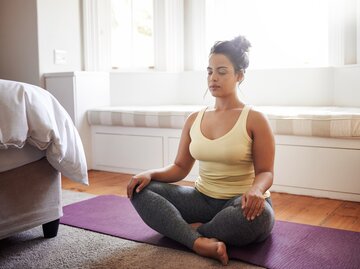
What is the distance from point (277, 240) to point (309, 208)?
590 mm

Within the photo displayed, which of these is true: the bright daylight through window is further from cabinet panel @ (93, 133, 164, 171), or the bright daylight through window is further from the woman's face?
the woman's face

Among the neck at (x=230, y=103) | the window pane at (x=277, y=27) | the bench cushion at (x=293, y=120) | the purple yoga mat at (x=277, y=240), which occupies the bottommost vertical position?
the purple yoga mat at (x=277, y=240)

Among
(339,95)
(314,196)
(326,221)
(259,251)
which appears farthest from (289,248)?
(339,95)

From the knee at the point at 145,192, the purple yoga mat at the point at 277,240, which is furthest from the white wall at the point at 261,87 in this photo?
the knee at the point at 145,192

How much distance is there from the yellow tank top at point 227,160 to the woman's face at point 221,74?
0.12 m

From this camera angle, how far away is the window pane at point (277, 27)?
340 cm

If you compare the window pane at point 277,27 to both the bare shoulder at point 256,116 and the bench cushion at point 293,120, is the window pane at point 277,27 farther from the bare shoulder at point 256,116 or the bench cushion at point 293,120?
the bare shoulder at point 256,116

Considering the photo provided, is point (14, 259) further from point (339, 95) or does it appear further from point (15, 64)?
point (339, 95)

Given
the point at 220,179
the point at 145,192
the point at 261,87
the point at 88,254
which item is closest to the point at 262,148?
the point at 220,179

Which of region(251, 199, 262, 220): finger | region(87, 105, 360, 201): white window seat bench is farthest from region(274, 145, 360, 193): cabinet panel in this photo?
region(251, 199, 262, 220): finger

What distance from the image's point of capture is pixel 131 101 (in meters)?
3.84

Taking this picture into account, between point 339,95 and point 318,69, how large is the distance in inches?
10.2

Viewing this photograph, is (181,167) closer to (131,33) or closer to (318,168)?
(318,168)

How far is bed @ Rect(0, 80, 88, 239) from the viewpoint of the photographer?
4.83 ft
